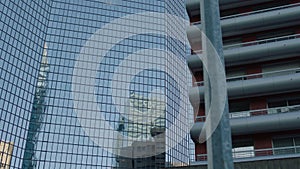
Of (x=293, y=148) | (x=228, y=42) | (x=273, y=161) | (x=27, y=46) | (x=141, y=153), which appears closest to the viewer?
(x=273, y=161)

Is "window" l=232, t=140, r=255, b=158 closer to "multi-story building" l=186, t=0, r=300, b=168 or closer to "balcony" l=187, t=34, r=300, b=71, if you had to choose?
"multi-story building" l=186, t=0, r=300, b=168

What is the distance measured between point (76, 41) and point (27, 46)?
15.8 metres

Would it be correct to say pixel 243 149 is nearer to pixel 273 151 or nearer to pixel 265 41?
pixel 273 151

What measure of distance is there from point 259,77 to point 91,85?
8693 cm

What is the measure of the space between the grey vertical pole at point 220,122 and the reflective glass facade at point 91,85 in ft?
333

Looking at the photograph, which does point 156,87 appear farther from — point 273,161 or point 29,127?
point 273,161

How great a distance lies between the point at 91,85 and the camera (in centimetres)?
11138

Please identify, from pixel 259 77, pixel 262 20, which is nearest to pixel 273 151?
pixel 259 77

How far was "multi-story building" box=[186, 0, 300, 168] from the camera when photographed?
25834 millimetres

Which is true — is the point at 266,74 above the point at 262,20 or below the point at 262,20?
below

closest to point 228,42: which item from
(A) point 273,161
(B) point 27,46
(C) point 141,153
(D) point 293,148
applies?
(D) point 293,148

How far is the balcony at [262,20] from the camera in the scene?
29.4 metres

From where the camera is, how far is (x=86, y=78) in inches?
4402

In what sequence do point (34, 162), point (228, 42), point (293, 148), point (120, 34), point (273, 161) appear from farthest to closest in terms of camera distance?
point (120, 34), point (34, 162), point (228, 42), point (293, 148), point (273, 161)
